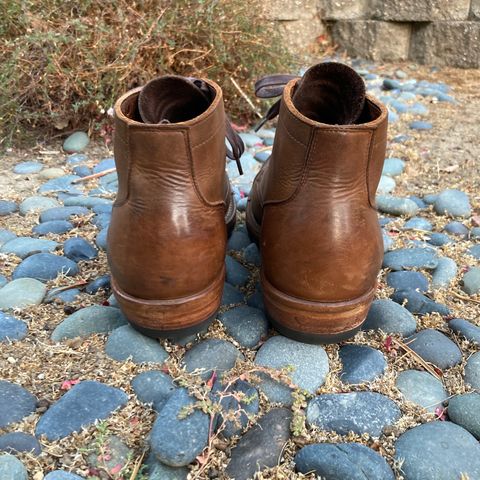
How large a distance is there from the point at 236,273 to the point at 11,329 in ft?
2.17

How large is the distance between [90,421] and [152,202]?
1.63ft

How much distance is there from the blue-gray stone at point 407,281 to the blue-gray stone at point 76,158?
1.79 meters

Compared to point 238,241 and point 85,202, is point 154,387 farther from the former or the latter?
point 85,202

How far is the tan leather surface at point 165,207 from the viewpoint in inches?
46.2

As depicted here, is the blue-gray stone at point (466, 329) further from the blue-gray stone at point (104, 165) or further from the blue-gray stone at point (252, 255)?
the blue-gray stone at point (104, 165)

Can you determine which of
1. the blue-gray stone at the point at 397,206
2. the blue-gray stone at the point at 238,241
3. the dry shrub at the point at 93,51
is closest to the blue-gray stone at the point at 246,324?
the blue-gray stone at the point at 238,241

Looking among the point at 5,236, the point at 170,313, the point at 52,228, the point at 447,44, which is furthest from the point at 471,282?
the point at 447,44

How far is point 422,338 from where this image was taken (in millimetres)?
1422

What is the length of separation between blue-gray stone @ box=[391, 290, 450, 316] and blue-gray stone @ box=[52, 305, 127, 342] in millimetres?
806

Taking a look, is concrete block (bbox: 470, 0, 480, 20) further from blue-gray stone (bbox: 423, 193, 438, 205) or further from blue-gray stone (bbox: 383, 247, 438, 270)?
blue-gray stone (bbox: 383, 247, 438, 270)

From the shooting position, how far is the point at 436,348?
138cm

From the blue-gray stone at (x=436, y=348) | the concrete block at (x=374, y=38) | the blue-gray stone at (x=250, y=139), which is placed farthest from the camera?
the concrete block at (x=374, y=38)

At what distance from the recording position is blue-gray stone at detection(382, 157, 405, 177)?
8.71 ft

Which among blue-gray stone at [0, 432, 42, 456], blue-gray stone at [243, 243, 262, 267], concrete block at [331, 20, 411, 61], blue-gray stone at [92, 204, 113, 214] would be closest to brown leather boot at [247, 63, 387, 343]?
blue-gray stone at [243, 243, 262, 267]
